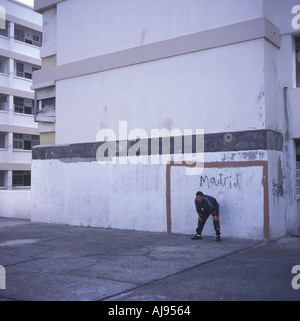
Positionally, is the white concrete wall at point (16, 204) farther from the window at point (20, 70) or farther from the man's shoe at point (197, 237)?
the window at point (20, 70)

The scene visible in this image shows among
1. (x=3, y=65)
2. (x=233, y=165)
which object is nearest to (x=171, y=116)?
(x=233, y=165)

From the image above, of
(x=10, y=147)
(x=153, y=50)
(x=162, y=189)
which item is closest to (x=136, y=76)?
(x=153, y=50)

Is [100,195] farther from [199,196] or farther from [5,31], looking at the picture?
[5,31]

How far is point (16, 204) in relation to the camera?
1723cm

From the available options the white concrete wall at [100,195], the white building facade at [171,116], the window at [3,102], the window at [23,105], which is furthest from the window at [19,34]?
the white concrete wall at [100,195]

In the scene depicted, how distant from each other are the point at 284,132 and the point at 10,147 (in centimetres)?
2083

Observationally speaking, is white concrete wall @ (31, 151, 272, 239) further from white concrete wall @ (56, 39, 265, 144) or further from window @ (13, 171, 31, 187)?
window @ (13, 171, 31, 187)

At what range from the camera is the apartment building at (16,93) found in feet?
88.3

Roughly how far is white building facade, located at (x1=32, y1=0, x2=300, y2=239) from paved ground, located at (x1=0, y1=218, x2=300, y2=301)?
122cm

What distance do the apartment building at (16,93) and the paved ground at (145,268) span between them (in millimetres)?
16846

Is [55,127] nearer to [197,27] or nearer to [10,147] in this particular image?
[197,27]

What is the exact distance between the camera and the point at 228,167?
10766 mm

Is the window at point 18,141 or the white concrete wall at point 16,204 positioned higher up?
the window at point 18,141

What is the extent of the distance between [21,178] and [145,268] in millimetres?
22858
